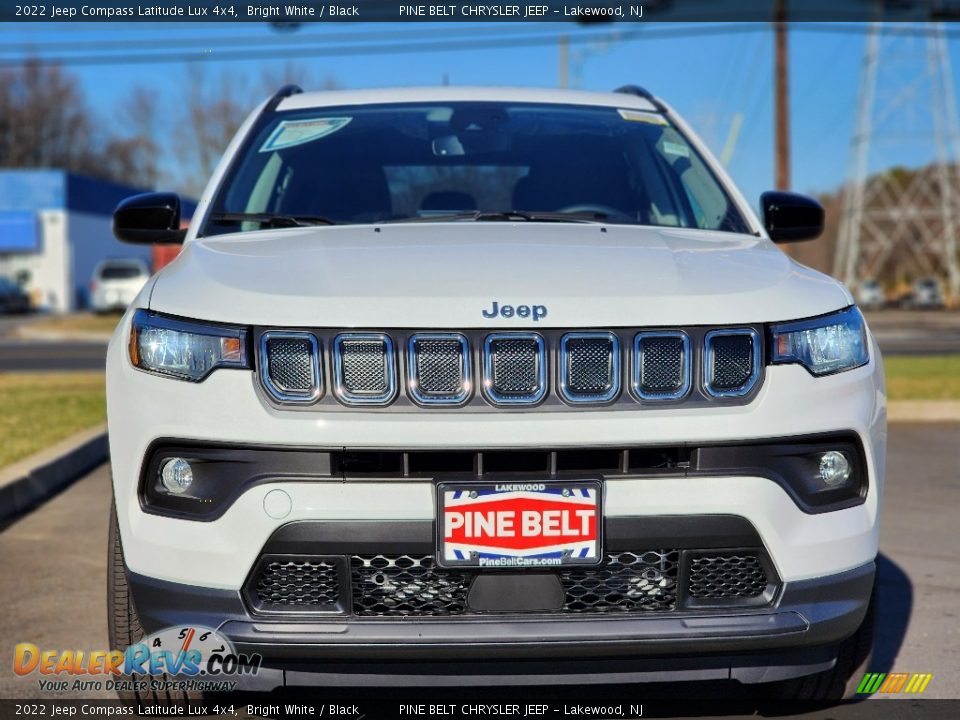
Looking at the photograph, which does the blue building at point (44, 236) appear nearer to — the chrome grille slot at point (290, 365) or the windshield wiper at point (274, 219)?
the windshield wiper at point (274, 219)

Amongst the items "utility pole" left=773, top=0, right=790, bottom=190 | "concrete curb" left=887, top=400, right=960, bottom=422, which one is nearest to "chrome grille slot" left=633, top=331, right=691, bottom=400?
"concrete curb" left=887, top=400, right=960, bottom=422

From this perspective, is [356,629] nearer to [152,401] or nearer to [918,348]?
[152,401]

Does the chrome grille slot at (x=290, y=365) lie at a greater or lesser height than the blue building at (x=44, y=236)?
greater

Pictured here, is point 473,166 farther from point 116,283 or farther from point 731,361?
point 116,283

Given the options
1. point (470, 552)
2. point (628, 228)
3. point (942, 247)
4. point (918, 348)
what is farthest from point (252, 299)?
point (942, 247)

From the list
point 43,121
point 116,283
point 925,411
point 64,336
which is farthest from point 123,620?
point 43,121

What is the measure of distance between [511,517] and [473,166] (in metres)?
2.00

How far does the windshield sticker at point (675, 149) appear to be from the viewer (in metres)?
4.49

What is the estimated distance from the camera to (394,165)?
170 inches

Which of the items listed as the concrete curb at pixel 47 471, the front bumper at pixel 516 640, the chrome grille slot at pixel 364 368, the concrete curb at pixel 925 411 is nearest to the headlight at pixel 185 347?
the chrome grille slot at pixel 364 368

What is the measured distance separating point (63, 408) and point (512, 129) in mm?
6859

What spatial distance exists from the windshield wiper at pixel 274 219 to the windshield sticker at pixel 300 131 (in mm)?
499

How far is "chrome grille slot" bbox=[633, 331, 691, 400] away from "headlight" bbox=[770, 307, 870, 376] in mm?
214

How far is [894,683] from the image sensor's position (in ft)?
11.9
